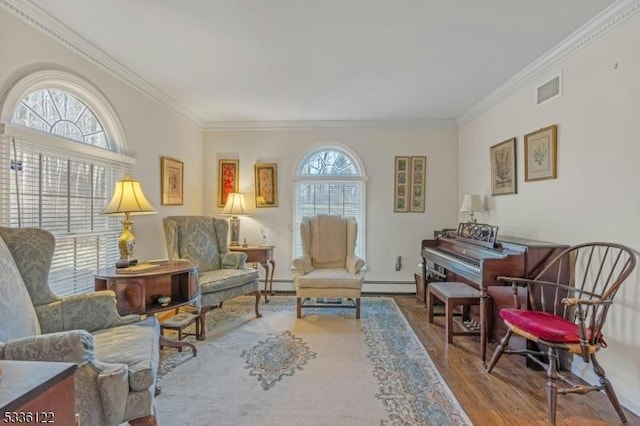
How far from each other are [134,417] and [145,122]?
112 inches

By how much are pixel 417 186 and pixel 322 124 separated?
63.8 inches

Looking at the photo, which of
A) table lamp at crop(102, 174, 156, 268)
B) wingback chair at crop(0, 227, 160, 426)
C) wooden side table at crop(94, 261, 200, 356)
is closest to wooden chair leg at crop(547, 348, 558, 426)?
wingback chair at crop(0, 227, 160, 426)

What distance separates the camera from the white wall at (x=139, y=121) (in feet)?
6.83

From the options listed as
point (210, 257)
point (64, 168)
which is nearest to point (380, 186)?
point (210, 257)

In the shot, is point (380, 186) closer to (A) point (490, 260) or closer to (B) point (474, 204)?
(B) point (474, 204)

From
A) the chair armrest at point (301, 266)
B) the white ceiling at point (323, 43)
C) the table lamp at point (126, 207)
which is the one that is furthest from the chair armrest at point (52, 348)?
the chair armrest at point (301, 266)

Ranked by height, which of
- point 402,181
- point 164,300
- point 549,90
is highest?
point 549,90

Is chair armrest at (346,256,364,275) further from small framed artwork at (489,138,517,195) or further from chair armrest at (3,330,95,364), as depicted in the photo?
chair armrest at (3,330,95,364)

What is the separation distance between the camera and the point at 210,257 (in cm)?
380

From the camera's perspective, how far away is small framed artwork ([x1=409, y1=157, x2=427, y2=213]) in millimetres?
4816

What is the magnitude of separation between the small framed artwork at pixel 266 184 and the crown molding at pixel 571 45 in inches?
113

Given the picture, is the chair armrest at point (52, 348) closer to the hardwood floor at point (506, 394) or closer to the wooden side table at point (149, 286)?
the wooden side table at point (149, 286)

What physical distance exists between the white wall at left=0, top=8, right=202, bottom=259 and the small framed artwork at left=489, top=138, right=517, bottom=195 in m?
3.68

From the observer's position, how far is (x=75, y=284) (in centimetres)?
261
